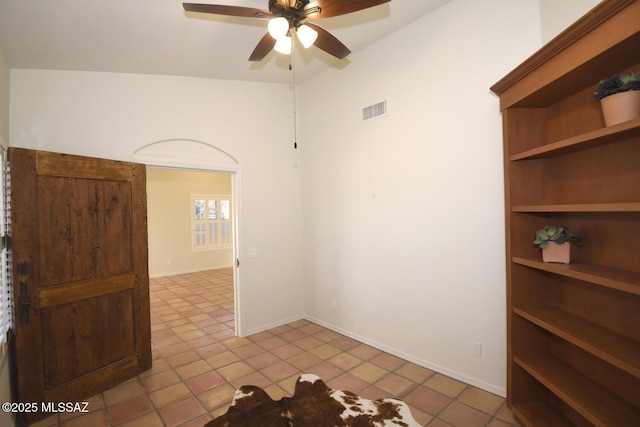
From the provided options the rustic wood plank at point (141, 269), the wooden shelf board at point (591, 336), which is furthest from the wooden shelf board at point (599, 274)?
the rustic wood plank at point (141, 269)

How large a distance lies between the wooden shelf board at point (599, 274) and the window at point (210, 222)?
780 centimetres

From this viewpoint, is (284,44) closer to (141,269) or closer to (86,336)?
(141,269)

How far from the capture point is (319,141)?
159 inches

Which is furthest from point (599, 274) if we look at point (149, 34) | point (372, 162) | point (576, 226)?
point (149, 34)

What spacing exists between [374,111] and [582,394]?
9.57 ft

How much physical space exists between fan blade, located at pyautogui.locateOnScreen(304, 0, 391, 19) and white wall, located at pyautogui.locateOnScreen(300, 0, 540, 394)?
1214 millimetres

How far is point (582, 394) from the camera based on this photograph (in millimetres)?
1636

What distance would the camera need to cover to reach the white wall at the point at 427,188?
7.86ft

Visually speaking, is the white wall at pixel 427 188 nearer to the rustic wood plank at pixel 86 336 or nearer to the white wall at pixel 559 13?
the white wall at pixel 559 13

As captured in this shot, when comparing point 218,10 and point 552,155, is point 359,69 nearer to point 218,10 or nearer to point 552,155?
point 218,10

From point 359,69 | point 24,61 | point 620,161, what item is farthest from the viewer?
point 359,69

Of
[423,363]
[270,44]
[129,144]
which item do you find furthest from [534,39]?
[129,144]

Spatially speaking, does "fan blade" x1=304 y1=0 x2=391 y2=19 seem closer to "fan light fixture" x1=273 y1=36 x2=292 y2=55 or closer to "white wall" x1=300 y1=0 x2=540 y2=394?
"fan light fixture" x1=273 y1=36 x2=292 y2=55

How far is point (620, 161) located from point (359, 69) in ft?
8.65
